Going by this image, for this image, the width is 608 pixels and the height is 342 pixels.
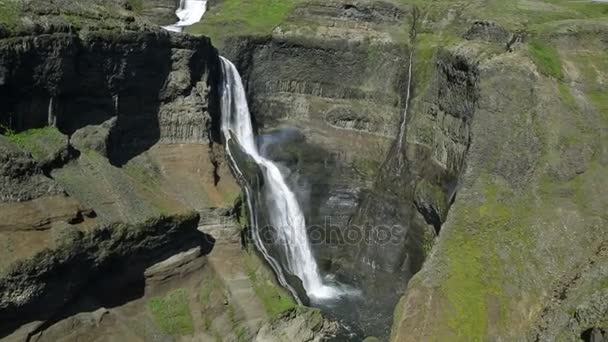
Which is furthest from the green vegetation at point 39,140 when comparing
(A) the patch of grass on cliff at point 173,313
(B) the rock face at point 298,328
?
(B) the rock face at point 298,328

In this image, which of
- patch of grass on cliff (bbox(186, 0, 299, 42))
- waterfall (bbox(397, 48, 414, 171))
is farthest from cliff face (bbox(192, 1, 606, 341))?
waterfall (bbox(397, 48, 414, 171))

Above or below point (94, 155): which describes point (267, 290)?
below

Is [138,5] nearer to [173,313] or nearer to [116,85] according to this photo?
[116,85]

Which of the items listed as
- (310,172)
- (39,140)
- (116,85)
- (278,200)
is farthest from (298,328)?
(310,172)

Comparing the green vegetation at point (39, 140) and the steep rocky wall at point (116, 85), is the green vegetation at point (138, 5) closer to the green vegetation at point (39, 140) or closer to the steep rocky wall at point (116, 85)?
the steep rocky wall at point (116, 85)

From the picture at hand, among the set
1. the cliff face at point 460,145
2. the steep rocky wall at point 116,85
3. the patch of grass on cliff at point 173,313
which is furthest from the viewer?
the cliff face at point 460,145

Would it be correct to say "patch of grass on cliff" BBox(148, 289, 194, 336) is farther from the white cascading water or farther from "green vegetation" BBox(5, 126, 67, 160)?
the white cascading water
